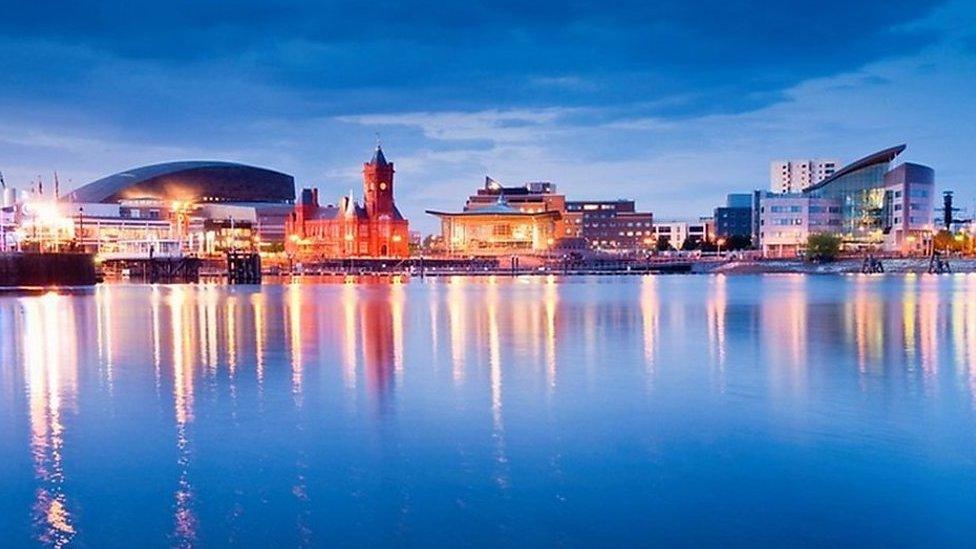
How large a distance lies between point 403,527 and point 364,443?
3.70 meters

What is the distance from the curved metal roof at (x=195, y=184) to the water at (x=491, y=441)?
523 ft

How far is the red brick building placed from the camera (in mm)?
136750

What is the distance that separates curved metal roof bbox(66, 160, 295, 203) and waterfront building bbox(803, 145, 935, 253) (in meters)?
114

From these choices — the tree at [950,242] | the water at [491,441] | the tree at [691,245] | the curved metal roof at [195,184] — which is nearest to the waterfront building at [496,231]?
the tree at [691,245]

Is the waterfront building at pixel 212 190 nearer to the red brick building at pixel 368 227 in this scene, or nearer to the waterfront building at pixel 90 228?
the waterfront building at pixel 90 228

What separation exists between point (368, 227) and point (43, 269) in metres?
72.4

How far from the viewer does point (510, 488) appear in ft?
33.8

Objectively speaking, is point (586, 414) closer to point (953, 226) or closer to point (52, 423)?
point (52, 423)

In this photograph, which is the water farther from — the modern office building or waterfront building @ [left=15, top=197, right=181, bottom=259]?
the modern office building

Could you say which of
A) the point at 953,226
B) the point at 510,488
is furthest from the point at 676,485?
the point at 953,226

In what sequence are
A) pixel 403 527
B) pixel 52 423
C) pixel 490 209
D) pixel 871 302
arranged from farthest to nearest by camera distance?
1. pixel 490 209
2. pixel 871 302
3. pixel 52 423
4. pixel 403 527

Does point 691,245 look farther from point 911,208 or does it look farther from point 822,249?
point 822,249

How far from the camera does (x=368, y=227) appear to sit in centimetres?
13725

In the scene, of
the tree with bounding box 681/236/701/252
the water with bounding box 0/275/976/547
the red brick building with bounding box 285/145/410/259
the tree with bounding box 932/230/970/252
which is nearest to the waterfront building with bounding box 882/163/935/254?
the tree with bounding box 932/230/970/252
